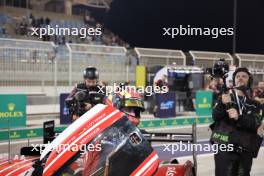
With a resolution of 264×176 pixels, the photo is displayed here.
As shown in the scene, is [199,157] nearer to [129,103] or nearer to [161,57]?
[129,103]

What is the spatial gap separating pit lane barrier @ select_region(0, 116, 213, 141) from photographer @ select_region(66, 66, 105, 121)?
3.67 m

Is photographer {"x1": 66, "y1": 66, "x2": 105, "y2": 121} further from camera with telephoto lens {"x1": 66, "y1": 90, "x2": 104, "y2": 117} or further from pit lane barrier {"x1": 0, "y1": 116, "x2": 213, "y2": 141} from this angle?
pit lane barrier {"x1": 0, "y1": 116, "x2": 213, "y2": 141}

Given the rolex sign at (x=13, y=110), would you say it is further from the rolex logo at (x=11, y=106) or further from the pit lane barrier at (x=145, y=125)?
the pit lane barrier at (x=145, y=125)

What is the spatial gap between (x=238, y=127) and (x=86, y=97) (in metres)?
1.50

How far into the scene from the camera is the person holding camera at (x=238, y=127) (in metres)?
3.99

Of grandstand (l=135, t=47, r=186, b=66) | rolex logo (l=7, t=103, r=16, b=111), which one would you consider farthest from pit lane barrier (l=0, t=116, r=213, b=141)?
grandstand (l=135, t=47, r=186, b=66)

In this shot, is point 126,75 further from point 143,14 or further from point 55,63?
point 143,14

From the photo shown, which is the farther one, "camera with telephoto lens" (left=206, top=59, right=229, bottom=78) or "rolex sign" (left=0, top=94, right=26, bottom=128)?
"rolex sign" (left=0, top=94, right=26, bottom=128)

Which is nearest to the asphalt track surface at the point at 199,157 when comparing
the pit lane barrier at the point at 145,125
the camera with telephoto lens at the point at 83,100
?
the pit lane barrier at the point at 145,125

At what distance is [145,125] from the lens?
520 inches

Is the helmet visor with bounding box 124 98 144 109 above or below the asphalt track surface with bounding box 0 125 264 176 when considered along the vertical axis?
above

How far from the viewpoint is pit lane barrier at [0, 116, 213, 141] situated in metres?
9.73

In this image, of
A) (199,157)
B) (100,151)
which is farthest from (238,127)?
(199,157)

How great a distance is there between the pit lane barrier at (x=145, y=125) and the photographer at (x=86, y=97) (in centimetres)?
367
